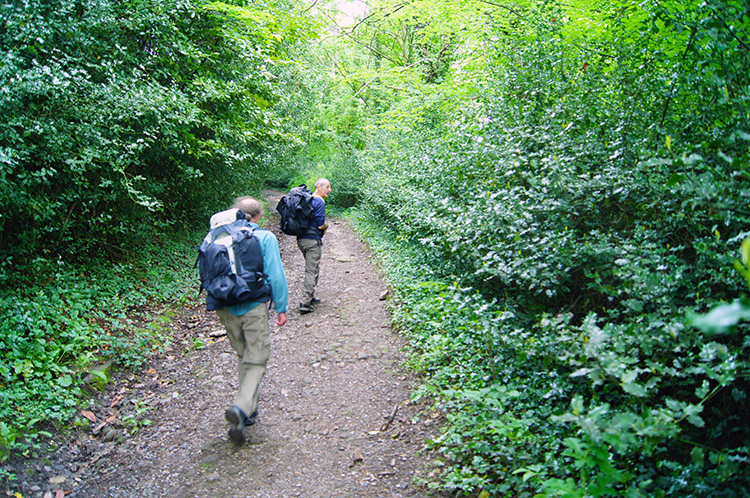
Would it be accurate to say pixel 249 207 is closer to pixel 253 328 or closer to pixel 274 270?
pixel 274 270

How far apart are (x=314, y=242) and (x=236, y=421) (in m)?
4.01

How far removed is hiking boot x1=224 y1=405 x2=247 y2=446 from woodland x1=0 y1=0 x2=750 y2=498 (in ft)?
5.59

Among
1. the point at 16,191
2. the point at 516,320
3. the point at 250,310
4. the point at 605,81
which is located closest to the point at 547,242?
the point at 516,320

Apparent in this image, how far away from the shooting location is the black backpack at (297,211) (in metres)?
7.52

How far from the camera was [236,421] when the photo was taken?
13.8ft

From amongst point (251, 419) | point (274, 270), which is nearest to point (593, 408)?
point (274, 270)

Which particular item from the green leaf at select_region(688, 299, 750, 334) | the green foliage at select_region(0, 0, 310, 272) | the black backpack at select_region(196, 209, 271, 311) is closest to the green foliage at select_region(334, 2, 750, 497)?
the green leaf at select_region(688, 299, 750, 334)

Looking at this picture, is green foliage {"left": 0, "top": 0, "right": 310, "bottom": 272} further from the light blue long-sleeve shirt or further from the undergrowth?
the undergrowth

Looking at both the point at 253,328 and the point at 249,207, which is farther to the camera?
the point at 249,207

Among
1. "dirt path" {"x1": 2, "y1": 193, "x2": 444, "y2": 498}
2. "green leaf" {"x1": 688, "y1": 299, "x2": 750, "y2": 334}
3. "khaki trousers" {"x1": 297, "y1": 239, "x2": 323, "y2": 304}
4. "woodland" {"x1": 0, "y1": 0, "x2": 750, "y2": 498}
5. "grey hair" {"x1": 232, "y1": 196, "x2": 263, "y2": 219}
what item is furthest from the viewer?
"khaki trousers" {"x1": 297, "y1": 239, "x2": 323, "y2": 304}

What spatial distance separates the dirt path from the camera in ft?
12.6

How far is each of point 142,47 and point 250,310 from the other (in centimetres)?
585

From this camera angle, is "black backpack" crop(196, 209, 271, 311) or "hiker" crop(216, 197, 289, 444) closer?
"black backpack" crop(196, 209, 271, 311)

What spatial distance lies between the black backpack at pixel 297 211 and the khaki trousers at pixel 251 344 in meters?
3.26
